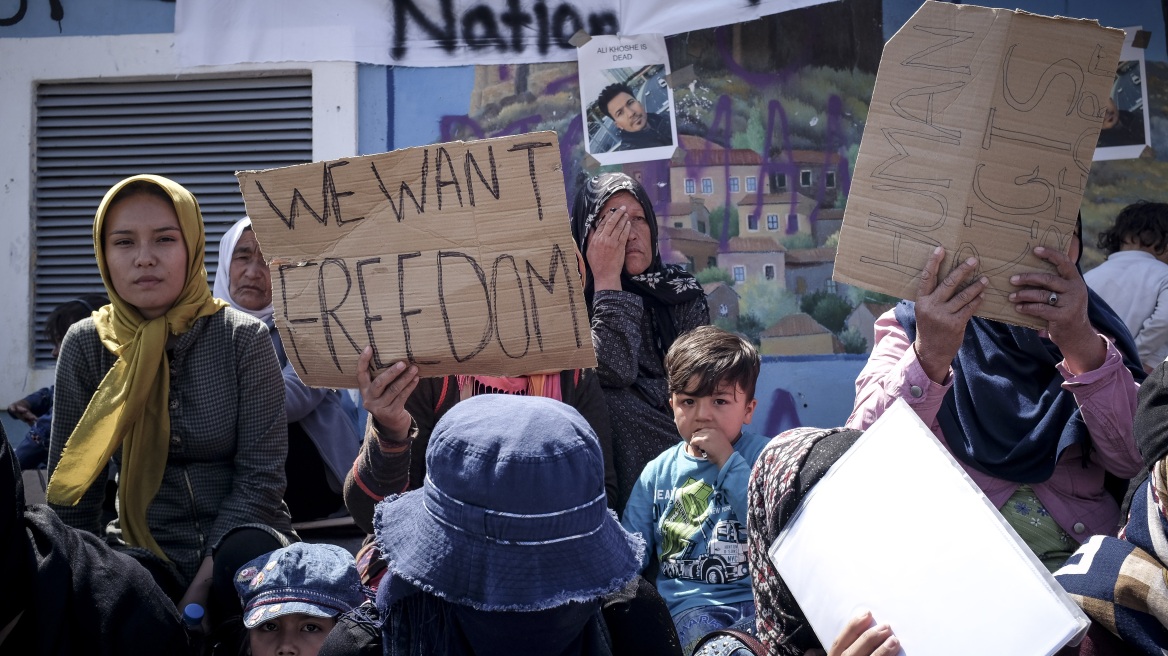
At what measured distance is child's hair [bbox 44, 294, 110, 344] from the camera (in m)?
5.10

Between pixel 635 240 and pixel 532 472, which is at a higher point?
pixel 635 240

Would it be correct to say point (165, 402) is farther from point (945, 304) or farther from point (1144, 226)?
point (1144, 226)

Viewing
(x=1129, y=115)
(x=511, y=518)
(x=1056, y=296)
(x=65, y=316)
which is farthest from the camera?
(x=65, y=316)

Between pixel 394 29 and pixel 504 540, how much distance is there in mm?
4259

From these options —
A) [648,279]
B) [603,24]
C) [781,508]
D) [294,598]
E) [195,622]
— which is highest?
[603,24]

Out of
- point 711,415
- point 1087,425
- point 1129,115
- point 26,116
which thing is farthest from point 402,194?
point 26,116

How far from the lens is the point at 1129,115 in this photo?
16.1 ft

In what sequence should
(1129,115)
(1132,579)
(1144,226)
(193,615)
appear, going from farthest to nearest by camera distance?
(1129,115)
(1144,226)
(193,615)
(1132,579)

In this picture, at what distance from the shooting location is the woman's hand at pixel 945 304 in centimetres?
241

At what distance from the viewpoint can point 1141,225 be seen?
4.49 meters

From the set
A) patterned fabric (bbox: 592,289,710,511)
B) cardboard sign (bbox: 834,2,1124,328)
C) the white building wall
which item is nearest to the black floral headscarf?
patterned fabric (bbox: 592,289,710,511)

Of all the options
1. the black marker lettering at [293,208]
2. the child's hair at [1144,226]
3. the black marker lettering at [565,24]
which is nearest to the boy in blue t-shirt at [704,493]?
the black marker lettering at [293,208]

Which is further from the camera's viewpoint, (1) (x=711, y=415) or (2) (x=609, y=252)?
(2) (x=609, y=252)

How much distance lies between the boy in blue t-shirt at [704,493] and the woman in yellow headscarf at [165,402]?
1.07 metres
